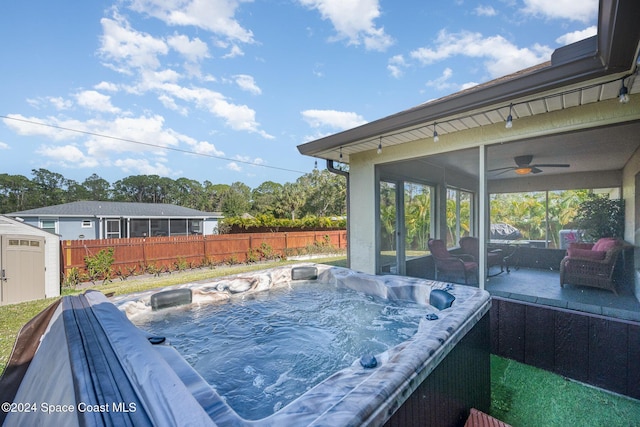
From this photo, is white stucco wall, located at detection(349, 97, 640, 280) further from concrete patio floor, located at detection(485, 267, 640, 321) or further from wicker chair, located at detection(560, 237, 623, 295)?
concrete patio floor, located at detection(485, 267, 640, 321)

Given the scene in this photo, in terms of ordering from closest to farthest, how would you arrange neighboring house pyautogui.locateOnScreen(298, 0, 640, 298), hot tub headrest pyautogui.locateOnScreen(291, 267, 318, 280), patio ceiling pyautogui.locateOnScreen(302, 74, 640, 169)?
neighboring house pyautogui.locateOnScreen(298, 0, 640, 298)
patio ceiling pyautogui.locateOnScreen(302, 74, 640, 169)
hot tub headrest pyautogui.locateOnScreen(291, 267, 318, 280)

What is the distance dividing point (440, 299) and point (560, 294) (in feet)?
6.23

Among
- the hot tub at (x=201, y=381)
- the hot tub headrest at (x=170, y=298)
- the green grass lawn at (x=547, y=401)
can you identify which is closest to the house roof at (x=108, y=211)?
the green grass lawn at (x=547, y=401)

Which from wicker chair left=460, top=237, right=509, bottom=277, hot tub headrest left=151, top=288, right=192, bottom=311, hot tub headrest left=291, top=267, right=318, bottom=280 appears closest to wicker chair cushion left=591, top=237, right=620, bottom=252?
wicker chair left=460, top=237, right=509, bottom=277

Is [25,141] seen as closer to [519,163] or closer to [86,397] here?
[86,397]

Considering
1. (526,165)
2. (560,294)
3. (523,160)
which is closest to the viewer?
(560,294)

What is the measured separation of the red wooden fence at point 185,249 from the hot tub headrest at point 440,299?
802 cm

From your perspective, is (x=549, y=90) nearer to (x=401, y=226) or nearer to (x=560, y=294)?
(x=560, y=294)

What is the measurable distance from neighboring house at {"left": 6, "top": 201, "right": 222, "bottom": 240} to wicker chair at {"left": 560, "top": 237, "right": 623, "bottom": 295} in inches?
732

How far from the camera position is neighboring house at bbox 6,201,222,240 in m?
14.7

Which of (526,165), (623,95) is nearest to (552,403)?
(623,95)

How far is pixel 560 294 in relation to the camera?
Answer: 3.78 m

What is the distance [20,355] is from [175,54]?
10.5 meters

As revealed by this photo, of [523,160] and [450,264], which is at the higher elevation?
[523,160]
